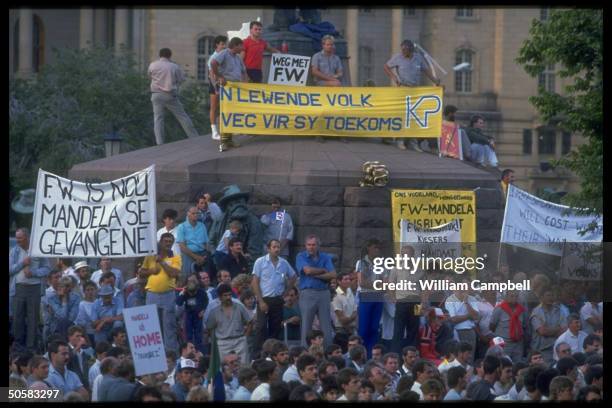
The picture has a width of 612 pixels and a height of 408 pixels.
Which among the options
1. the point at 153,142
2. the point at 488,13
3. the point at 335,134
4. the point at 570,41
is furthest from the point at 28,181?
the point at 488,13

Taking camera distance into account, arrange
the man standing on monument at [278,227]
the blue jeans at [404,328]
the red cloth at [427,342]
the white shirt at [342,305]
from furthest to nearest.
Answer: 1. the man standing on monument at [278,227]
2. the white shirt at [342,305]
3. the red cloth at [427,342]
4. the blue jeans at [404,328]

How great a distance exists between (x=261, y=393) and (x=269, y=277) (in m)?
3.86

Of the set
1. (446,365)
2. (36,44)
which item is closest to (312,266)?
(446,365)

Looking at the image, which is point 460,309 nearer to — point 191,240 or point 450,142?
point 191,240

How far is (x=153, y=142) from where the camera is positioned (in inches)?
1610

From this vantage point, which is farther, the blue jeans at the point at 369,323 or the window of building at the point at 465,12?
the window of building at the point at 465,12

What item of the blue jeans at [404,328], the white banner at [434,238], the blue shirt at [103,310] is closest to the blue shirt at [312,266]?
the white banner at [434,238]

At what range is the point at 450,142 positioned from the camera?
24.0 metres

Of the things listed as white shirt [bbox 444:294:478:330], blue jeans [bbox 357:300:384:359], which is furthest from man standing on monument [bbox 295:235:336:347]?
white shirt [bbox 444:294:478:330]

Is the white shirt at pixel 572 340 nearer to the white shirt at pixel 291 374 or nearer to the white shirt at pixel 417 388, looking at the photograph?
the white shirt at pixel 417 388

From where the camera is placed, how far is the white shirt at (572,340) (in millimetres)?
17422

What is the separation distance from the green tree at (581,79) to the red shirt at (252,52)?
4.34 meters

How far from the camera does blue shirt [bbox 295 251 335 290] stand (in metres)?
18.8

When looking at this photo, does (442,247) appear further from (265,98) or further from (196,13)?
(196,13)
